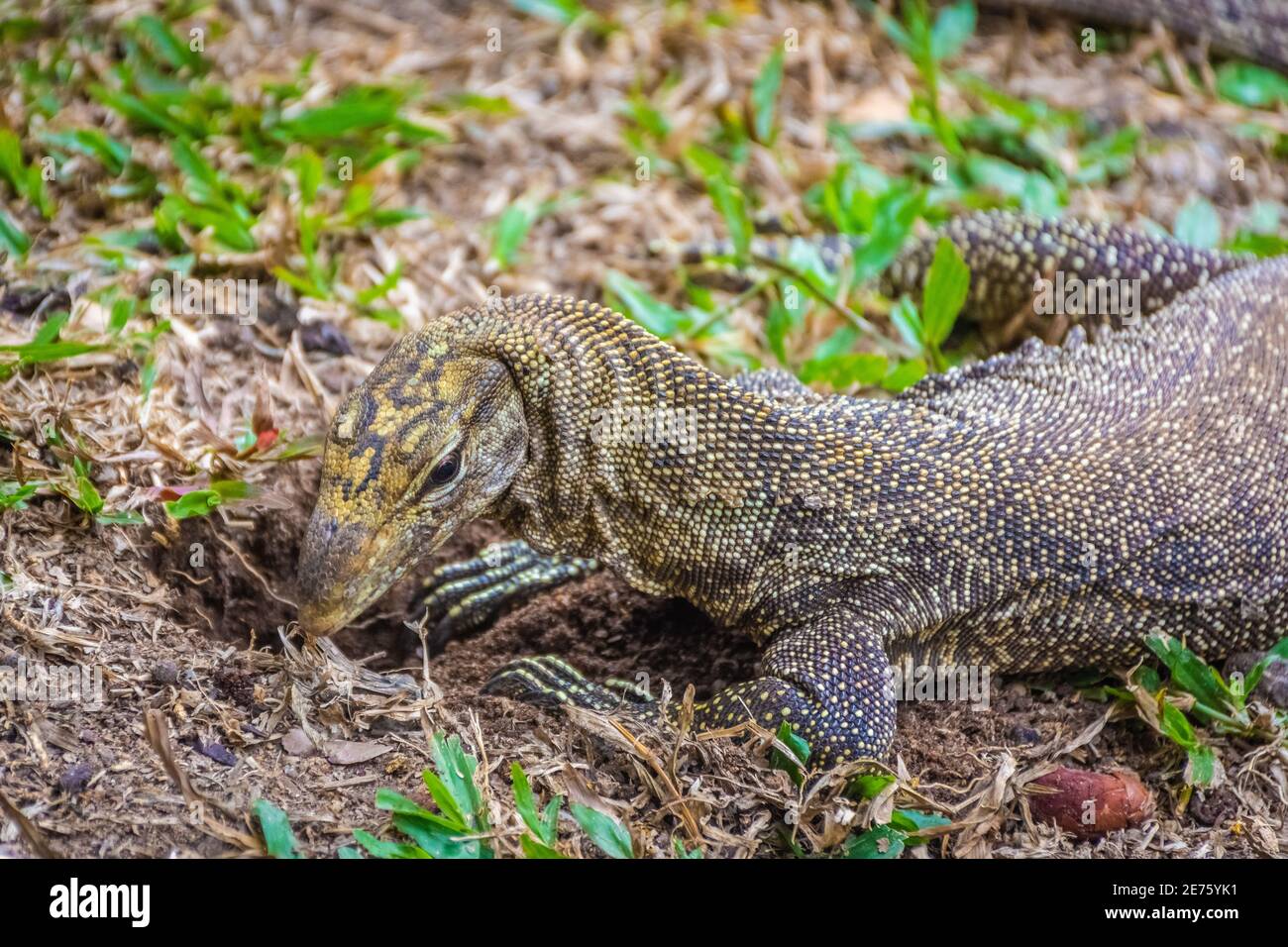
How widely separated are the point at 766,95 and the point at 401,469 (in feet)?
16.3

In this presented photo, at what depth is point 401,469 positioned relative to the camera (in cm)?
449

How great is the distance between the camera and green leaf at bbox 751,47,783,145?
27.2ft

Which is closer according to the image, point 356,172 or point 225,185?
point 225,185

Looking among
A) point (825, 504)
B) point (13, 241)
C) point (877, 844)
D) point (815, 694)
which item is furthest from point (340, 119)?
point (877, 844)

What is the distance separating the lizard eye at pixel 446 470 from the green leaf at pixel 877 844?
1.83 meters

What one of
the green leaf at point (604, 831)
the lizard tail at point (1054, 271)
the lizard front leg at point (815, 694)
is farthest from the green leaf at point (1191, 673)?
the green leaf at point (604, 831)

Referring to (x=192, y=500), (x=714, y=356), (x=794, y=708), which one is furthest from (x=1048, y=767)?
(x=192, y=500)

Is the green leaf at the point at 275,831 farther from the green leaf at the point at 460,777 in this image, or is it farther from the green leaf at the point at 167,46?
the green leaf at the point at 167,46

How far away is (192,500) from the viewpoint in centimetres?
503

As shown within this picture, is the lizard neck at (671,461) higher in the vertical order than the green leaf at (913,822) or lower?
higher

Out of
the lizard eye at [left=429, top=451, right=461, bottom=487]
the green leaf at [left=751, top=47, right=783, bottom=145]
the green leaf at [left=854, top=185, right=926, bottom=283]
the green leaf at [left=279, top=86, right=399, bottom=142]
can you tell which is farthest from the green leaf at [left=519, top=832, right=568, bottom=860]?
the green leaf at [left=751, top=47, right=783, bottom=145]

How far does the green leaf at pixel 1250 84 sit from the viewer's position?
9102mm

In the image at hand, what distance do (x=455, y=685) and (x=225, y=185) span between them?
128 inches

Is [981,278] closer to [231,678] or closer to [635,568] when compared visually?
[635,568]
